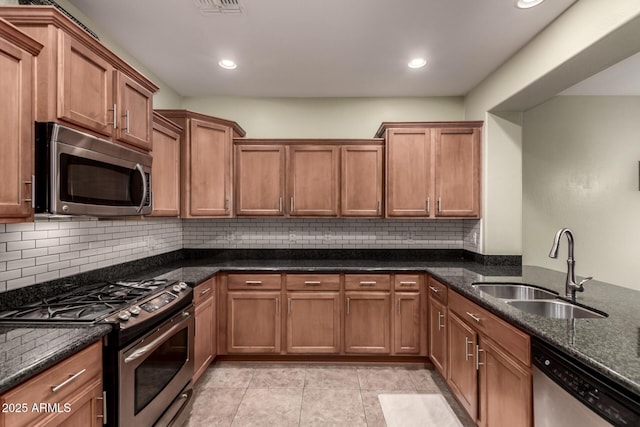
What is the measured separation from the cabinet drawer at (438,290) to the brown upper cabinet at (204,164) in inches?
85.3

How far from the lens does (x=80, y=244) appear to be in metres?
2.18

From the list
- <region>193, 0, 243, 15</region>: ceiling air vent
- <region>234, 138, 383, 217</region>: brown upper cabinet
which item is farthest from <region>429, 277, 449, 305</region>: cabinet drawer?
<region>193, 0, 243, 15</region>: ceiling air vent

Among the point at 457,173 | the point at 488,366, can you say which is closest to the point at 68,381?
the point at 488,366

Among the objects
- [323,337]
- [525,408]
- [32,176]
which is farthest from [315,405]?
[32,176]

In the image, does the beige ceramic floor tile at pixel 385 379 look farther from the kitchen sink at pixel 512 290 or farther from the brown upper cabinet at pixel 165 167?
the brown upper cabinet at pixel 165 167

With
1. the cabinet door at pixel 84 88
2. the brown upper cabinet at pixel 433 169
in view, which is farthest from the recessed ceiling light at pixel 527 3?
the cabinet door at pixel 84 88

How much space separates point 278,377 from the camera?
9.11ft

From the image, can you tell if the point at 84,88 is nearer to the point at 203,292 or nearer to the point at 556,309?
the point at 203,292

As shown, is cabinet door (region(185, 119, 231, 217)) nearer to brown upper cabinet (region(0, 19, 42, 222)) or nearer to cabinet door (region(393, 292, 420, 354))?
brown upper cabinet (region(0, 19, 42, 222))

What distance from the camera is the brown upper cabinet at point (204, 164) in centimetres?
298

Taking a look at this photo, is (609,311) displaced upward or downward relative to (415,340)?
upward

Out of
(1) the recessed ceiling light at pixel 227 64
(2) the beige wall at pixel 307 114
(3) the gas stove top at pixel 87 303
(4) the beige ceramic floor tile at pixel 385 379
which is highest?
(1) the recessed ceiling light at pixel 227 64

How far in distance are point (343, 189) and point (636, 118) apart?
3.32 metres

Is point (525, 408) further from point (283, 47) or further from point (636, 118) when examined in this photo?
point (636, 118)
